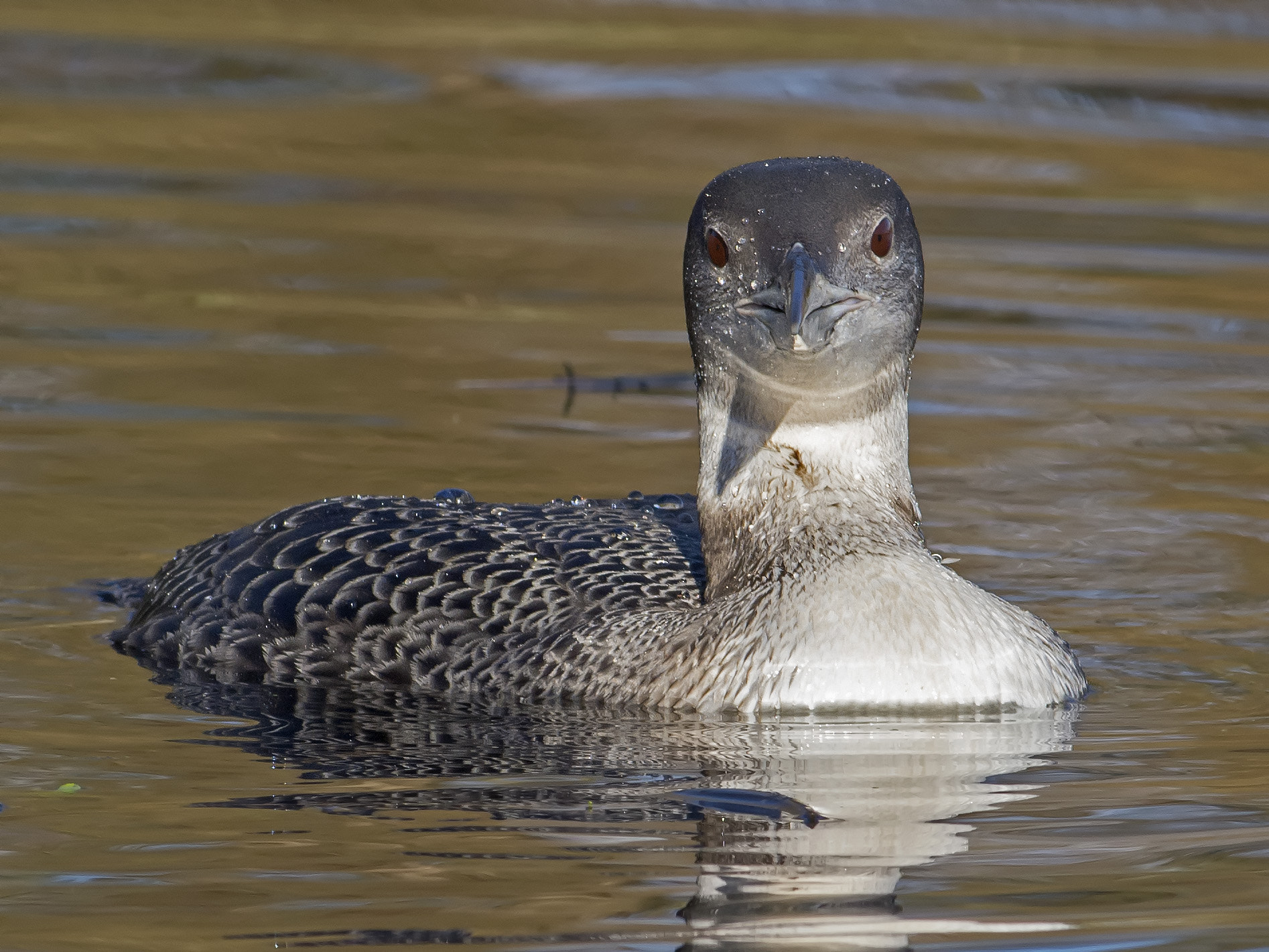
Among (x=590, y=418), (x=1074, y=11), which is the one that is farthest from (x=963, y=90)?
(x=590, y=418)

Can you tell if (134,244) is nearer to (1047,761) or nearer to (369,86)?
(369,86)

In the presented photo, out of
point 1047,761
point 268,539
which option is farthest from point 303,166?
point 1047,761

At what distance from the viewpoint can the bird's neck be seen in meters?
6.14

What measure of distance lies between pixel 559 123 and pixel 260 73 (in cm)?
216

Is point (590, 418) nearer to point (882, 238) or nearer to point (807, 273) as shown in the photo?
point (882, 238)

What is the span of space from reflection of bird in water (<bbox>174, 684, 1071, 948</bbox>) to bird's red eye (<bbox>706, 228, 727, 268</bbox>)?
124cm

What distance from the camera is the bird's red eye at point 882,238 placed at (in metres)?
5.94

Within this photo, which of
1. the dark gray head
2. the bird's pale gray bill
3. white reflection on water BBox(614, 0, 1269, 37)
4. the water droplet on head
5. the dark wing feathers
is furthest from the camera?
white reflection on water BBox(614, 0, 1269, 37)

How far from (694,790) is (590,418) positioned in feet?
14.9

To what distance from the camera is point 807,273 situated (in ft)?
18.7

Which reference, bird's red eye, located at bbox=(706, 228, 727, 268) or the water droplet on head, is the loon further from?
the water droplet on head

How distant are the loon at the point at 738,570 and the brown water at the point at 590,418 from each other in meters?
0.14

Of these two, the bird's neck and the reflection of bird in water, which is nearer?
the reflection of bird in water

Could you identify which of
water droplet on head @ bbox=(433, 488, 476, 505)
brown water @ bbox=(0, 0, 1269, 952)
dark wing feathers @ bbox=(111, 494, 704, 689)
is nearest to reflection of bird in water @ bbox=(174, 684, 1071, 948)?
brown water @ bbox=(0, 0, 1269, 952)
